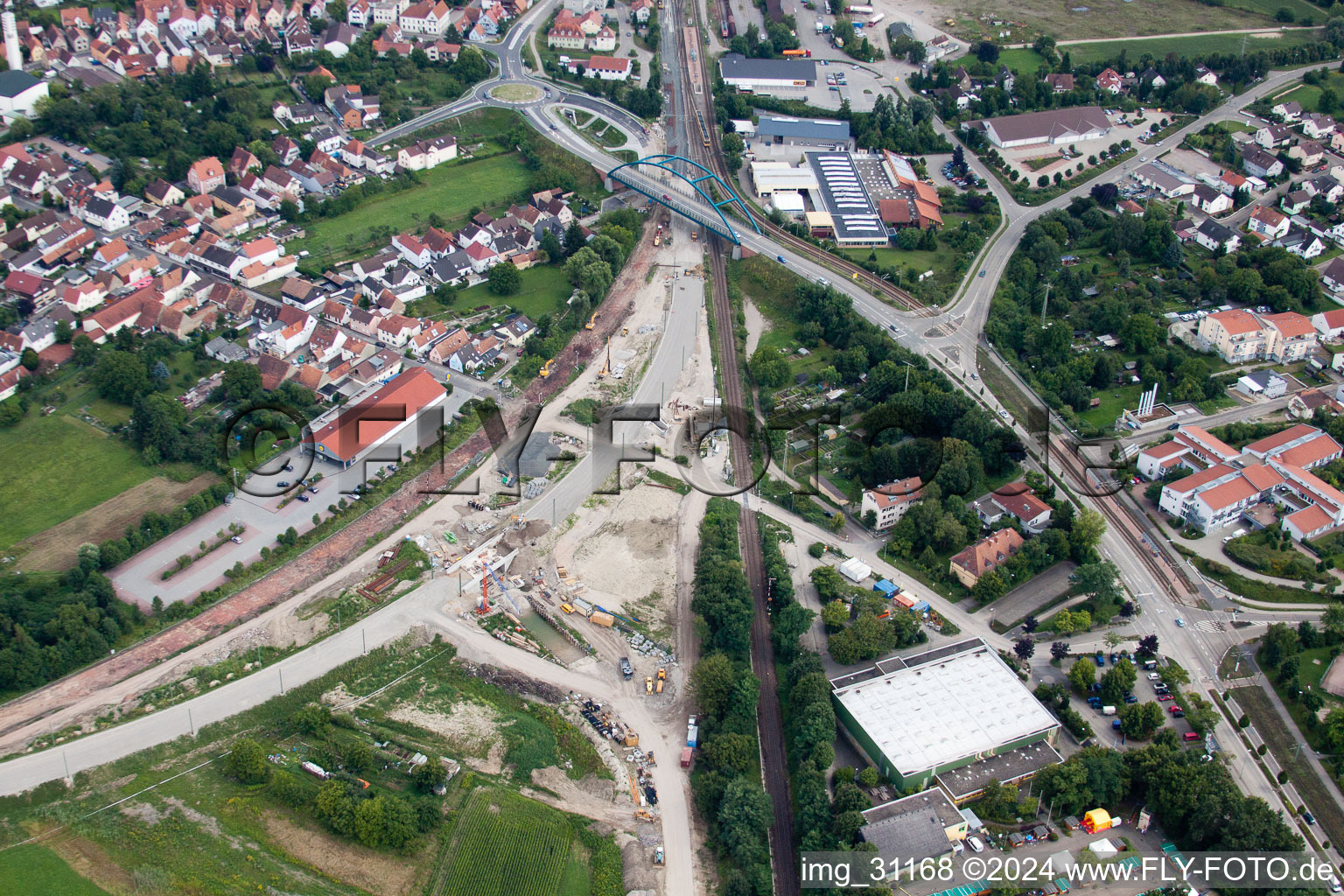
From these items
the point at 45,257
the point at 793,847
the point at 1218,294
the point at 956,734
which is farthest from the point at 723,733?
the point at 45,257

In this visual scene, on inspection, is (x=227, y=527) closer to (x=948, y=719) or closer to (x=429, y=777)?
(x=429, y=777)

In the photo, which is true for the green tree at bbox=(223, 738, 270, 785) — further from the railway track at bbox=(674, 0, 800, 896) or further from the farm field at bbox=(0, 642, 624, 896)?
the railway track at bbox=(674, 0, 800, 896)

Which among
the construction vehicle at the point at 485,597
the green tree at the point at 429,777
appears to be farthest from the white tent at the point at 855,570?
the green tree at the point at 429,777

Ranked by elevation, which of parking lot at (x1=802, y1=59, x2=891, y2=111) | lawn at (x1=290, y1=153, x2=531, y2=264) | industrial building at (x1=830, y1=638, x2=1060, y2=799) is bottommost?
industrial building at (x1=830, y1=638, x2=1060, y2=799)

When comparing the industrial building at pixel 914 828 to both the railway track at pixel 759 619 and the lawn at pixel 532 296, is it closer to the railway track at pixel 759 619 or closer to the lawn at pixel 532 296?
the railway track at pixel 759 619

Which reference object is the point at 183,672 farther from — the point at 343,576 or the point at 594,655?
the point at 594,655

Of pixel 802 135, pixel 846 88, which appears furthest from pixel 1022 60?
pixel 802 135

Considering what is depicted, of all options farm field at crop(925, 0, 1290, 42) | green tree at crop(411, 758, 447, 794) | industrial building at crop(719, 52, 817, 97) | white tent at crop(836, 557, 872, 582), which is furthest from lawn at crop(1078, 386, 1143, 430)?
farm field at crop(925, 0, 1290, 42)
